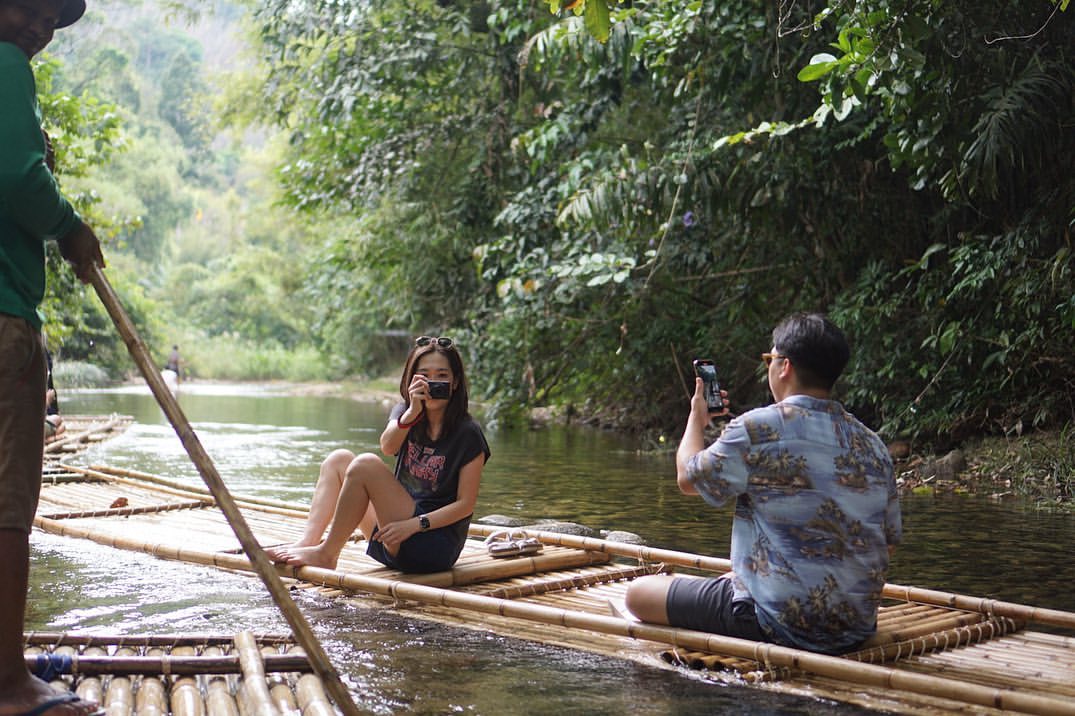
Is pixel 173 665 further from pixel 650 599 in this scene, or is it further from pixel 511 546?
pixel 511 546

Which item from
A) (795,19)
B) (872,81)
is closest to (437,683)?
(872,81)

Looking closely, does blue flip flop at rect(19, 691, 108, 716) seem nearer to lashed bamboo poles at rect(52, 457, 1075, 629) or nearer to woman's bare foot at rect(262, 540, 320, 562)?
woman's bare foot at rect(262, 540, 320, 562)

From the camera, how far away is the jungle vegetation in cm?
679

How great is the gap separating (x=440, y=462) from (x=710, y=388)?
1377mm

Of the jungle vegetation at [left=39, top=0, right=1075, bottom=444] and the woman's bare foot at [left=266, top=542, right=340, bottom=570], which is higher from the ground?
the jungle vegetation at [left=39, top=0, right=1075, bottom=444]

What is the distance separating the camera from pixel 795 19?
844 cm

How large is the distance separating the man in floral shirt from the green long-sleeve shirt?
1.68m

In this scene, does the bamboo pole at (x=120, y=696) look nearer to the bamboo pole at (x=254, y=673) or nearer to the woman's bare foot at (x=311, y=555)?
the bamboo pole at (x=254, y=673)

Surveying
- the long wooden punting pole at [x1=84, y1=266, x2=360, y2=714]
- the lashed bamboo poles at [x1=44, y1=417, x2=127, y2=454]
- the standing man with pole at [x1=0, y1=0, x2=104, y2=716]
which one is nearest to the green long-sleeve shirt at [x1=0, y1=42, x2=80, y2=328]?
the standing man with pole at [x1=0, y1=0, x2=104, y2=716]

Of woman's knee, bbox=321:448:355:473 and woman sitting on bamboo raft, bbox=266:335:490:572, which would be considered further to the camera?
woman's knee, bbox=321:448:355:473

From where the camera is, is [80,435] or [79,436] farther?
[80,435]

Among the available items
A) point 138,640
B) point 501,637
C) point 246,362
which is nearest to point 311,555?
point 501,637

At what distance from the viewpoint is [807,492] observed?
297cm

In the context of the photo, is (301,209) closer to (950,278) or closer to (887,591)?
(950,278)
